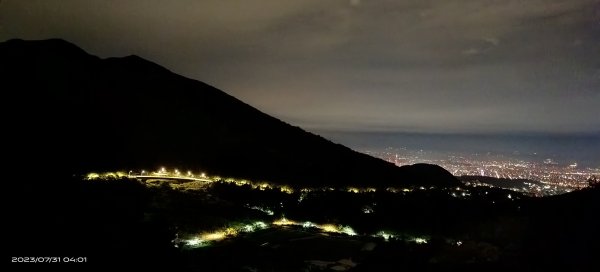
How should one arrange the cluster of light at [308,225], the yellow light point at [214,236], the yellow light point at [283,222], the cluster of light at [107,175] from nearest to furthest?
the yellow light point at [214,236], the cluster of light at [308,225], the yellow light point at [283,222], the cluster of light at [107,175]

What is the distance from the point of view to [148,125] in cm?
8369

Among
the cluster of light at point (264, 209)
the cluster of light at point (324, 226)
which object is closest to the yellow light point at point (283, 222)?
the cluster of light at point (324, 226)

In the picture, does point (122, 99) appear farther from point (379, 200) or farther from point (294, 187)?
point (379, 200)

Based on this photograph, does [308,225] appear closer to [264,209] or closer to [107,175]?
[264,209]

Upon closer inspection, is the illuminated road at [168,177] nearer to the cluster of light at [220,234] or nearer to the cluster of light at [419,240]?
the cluster of light at [220,234]

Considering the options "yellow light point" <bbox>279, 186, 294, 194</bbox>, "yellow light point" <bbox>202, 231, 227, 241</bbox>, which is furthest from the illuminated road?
"yellow light point" <bbox>202, 231, 227, 241</bbox>

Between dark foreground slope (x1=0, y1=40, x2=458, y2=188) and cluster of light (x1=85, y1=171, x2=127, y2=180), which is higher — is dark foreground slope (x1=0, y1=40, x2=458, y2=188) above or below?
above

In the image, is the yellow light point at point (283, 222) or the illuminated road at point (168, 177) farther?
the illuminated road at point (168, 177)

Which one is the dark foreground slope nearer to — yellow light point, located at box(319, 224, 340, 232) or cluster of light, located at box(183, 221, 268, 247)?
cluster of light, located at box(183, 221, 268, 247)

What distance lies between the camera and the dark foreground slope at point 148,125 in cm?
6419

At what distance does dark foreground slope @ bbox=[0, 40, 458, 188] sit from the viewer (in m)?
64.2

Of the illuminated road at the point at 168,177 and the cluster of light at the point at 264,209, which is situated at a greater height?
the illuminated road at the point at 168,177

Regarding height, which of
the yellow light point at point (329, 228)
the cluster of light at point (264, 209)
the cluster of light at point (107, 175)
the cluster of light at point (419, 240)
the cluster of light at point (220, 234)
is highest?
the cluster of light at point (107, 175)

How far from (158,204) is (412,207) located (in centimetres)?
2755
